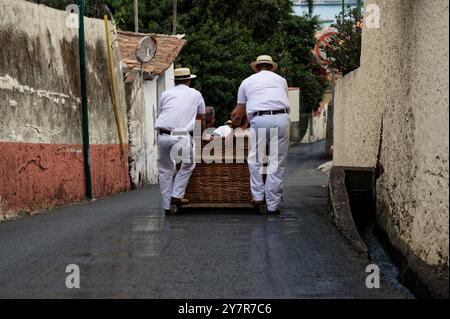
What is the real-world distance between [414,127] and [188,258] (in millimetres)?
2127

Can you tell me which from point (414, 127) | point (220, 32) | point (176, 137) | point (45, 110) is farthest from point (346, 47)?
point (220, 32)

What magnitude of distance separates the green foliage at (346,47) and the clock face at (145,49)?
4.61 metres

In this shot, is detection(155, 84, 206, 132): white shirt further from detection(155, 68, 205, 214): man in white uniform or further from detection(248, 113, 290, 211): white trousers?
detection(248, 113, 290, 211): white trousers

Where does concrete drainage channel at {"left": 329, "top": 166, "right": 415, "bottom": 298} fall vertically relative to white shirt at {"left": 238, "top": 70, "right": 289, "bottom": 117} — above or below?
below

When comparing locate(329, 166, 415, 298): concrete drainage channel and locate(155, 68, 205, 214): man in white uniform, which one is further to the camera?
locate(155, 68, 205, 214): man in white uniform

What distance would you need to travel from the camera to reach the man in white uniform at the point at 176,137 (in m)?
10.0

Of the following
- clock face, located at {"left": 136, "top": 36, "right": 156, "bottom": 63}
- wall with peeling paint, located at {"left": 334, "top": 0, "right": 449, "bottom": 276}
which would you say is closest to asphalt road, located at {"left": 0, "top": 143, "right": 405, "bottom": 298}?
wall with peeling paint, located at {"left": 334, "top": 0, "right": 449, "bottom": 276}

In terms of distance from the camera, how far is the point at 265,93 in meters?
9.70

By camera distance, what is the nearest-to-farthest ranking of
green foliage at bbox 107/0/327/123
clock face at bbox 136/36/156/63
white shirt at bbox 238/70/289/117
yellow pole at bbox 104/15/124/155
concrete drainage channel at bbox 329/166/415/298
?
1. concrete drainage channel at bbox 329/166/415/298
2. white shirt at bbox 238/70/289/117
3. yellow pole at bbox 104/15/124/155
4. clock face at bbox 136/36/156/63
5. green foliage at bbox 107/0/327/123

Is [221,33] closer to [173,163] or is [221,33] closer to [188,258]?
[173,163]

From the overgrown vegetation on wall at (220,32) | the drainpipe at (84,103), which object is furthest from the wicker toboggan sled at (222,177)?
the overgrown vegetation on wall at (220,32)

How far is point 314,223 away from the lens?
8.78 meters

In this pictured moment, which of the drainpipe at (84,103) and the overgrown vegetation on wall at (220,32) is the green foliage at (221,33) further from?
the drainpipe at (84,103)

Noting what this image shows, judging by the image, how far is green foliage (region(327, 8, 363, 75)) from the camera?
16.6 m
